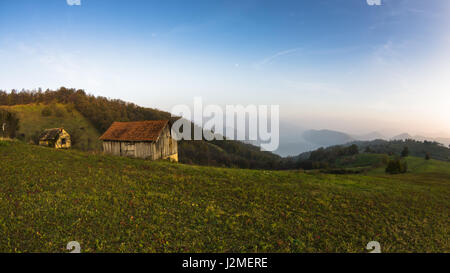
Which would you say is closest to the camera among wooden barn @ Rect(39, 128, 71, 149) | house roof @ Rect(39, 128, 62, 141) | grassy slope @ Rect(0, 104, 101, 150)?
wooden barn @ Rect(39, 128, 71, 149)

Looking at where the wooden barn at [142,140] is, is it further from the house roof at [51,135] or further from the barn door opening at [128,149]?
the house roof at [51,135]

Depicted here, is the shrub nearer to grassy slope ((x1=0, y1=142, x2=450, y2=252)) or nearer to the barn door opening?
the barn door opening

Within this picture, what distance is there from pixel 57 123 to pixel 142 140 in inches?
3392

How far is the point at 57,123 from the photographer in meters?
87.1

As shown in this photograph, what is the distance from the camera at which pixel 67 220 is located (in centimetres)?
770

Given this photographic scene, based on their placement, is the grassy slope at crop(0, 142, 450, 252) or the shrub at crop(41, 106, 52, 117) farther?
the shrub at crop(41, 106, 52, 117)

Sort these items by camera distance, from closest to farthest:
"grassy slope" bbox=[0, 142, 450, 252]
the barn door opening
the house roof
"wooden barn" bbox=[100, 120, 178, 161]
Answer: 1. "grassy slope" bbox=[0, 142, 450, 252]
2. "wooden barn" bbox=[100, 120, 178, 161]
3. the barn door opening
4. the house roof

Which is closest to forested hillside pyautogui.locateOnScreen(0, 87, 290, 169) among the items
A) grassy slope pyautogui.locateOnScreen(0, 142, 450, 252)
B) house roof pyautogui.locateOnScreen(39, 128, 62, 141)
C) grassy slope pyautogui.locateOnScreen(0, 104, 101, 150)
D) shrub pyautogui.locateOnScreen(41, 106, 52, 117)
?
shrub pyautogui.locateOnScreen(41, 106, 52, 117)

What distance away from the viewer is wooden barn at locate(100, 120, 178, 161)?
31.6 m

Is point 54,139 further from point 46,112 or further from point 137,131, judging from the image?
point 46,112

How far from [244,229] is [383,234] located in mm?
6673

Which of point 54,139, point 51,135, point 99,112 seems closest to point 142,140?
point 54,139
